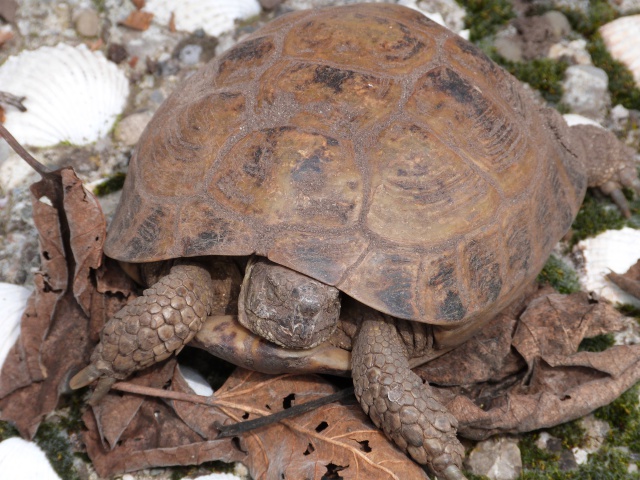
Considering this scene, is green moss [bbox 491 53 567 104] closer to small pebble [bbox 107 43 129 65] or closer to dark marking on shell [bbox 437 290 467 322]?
dark marking on shell [bbox 437 290 467 322]

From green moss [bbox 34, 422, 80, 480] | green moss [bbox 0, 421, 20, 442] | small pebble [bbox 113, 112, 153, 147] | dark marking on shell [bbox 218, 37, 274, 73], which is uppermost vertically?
dark marking on shell [bbox 218, 37, 274, 73]

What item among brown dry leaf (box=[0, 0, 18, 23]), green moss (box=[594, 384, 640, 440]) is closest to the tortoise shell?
green moss (box=[594, 384, 640, 440])

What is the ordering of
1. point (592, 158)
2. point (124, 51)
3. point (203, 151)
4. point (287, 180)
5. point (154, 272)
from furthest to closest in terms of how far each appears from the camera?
1. point (124, 51)
2. point (592, 158)
3. point (154, 272)
4. point (203, 151)
5. point (287, 180)

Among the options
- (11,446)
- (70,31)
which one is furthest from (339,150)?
(70,31)

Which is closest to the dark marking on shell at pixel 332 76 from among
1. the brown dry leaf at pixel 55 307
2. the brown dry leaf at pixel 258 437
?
the brown dry leaf at pixel 55 307

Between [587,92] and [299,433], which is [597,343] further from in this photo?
[587,92]

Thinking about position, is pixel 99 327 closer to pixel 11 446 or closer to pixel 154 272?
pixel 154 272
